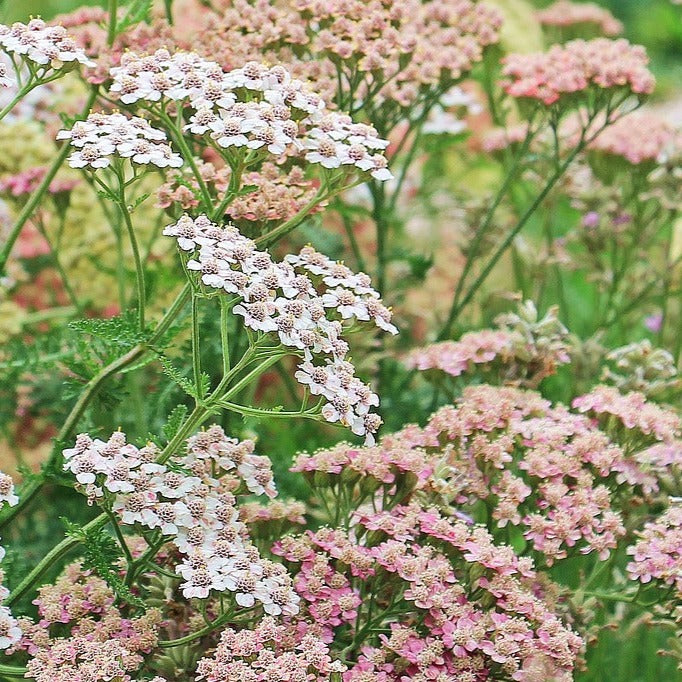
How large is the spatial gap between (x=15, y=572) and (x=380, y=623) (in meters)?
0.56

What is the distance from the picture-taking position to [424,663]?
51.5 inches

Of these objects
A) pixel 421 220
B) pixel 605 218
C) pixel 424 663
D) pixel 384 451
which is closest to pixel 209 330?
pixel 384 451

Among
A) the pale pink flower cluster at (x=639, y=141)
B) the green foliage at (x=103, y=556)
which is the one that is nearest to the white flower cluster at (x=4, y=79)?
the green foliage at (x=103, y=556)

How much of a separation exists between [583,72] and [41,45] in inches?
39.0

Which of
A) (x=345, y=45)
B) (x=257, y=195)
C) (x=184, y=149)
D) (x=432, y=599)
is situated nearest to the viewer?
(x=432, y=599)

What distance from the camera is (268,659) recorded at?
1.22 m

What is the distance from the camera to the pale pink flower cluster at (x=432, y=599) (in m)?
1.32

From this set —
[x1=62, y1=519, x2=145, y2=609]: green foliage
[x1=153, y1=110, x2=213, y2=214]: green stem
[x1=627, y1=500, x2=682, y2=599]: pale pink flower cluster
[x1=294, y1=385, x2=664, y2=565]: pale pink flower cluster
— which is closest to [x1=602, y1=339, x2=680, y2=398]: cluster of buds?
[x1=294, y1=385, x2=664, y2=565]: pale pink flower cluster

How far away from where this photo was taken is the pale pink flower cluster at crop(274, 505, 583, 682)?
4.32ft

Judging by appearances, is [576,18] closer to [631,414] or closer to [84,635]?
[631,414]

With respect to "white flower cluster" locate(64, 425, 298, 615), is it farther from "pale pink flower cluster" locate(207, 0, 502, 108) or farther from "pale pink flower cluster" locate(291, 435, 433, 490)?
"pale pink flower cluster" locate(207, 0, 502, 108)

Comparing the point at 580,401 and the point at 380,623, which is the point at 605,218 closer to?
the point at 580,401

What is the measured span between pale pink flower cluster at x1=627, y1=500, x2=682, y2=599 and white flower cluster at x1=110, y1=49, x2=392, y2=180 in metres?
0.60

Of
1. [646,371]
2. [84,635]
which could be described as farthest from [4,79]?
[646,371]
